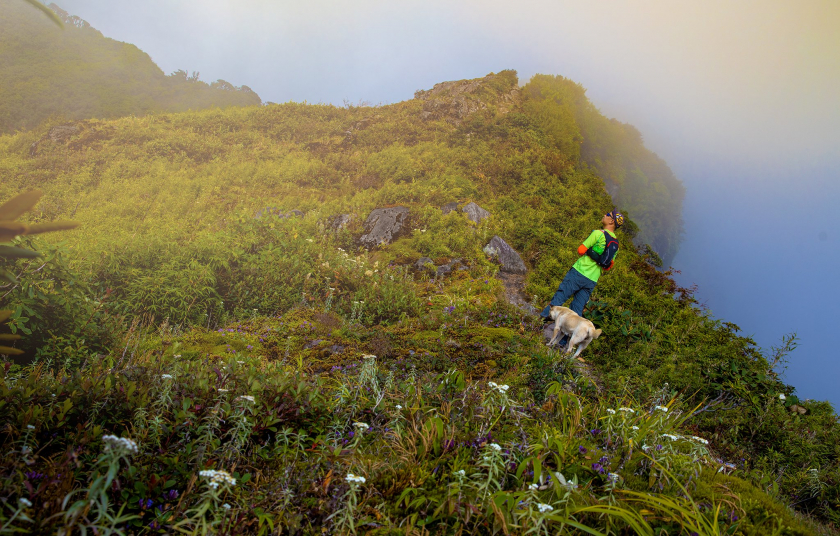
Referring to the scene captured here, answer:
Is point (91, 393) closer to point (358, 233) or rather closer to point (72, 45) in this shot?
point (358, 233)

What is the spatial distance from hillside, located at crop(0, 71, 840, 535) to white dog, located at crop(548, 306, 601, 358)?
0.41m

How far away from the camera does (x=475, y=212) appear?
13.0 meters

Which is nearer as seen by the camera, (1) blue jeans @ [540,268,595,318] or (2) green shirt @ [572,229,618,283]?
(2) green shirt @ [572,229,618,283]

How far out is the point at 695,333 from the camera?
25.5 feet

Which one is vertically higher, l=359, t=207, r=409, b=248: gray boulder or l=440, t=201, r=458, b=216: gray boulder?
l=440, t=201, r=458, b=216: gray boulder

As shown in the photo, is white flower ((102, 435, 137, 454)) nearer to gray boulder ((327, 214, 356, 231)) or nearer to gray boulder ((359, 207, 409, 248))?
gray boulder ((359, 207, 409, 248))

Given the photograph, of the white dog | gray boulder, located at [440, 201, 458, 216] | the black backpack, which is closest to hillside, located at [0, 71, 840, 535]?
gray boulder, located at [440, 201, 458, 216]

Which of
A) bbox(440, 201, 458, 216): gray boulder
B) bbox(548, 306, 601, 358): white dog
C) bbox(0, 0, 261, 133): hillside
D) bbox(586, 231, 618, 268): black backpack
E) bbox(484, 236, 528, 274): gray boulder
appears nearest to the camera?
bbox(548, 306, 601, 358): white dog

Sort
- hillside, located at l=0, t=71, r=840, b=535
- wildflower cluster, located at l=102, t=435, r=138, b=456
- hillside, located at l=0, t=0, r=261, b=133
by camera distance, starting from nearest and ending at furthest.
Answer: wildflower cluster, located at l=102, t=435, r=138, b=456 → hillside, located at l=0, t=71, r=840, b=535 → hillside, located at l=0, t=0, r=261, b=133

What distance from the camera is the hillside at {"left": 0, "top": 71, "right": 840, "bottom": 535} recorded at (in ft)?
6.91

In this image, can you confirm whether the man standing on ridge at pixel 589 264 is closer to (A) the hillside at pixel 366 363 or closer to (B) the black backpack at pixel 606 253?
(B) the black backpack at pixel 606 253

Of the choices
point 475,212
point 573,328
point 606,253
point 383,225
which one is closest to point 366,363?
point 573,328

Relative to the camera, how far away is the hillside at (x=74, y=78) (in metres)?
17.9

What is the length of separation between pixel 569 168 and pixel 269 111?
1622 cm
